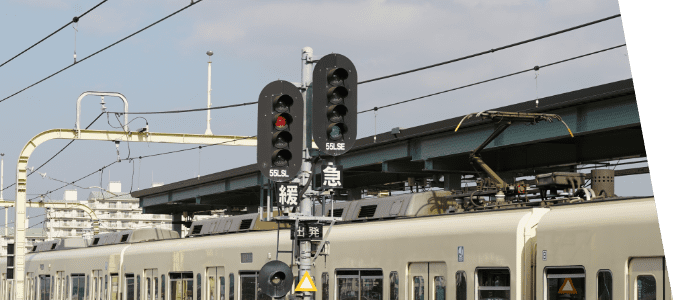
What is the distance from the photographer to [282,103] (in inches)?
451

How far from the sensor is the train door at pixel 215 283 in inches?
768

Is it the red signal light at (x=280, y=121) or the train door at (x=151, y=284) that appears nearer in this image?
the red signal light at (x=280, y=121)

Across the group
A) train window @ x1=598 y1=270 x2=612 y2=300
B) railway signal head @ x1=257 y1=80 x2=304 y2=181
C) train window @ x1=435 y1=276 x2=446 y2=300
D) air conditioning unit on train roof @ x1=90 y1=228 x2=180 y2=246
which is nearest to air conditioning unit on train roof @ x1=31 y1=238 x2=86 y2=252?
air conditioning unit on train roof @ x1=90 y1=228 x2=180 y2=246

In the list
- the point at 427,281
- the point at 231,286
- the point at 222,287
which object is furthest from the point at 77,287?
the point at 427,281

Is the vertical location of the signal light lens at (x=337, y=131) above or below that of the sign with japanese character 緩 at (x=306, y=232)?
above

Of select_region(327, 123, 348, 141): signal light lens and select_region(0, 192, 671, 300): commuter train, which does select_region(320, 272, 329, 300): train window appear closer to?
select_region(0, 192, 671, 300): commuter train

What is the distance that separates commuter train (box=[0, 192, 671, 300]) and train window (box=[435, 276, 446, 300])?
0.02 metres

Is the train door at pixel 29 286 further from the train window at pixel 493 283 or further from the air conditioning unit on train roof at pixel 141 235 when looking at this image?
the train window at pixel 493 283

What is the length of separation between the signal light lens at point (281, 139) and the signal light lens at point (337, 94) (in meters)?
0.69

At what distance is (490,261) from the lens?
12797 mm

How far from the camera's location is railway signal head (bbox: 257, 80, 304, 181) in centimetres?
1134

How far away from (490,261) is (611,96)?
12601 millimetres

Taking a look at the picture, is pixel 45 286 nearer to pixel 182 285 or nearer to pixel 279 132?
pixel 182 285

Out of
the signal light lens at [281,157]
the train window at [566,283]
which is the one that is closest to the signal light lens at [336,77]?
the signal light lens at [281,157]
